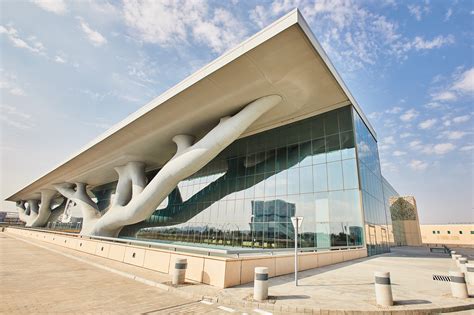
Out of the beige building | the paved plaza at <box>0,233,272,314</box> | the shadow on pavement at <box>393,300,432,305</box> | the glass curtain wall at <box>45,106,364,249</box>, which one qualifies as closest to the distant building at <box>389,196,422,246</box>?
the beige building

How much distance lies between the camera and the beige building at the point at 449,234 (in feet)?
177

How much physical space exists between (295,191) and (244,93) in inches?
343

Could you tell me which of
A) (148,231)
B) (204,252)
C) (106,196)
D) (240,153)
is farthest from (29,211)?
(204,252)

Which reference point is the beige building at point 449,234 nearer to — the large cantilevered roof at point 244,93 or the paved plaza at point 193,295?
the large cantilevered roof at point 244,93

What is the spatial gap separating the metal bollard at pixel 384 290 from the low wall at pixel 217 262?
3.68m

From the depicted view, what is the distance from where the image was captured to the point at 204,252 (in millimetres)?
9023

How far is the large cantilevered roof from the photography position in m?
12.6

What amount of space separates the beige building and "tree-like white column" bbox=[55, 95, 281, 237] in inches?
2445

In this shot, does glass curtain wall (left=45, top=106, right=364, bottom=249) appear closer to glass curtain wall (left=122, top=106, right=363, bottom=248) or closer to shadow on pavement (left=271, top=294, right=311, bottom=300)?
glass curtain wall (left=122, top=106, right=363, bottom=248)

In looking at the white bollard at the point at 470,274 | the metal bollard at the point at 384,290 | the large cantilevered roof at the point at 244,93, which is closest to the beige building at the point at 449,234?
the large cantilevered roof at the point at 244,93

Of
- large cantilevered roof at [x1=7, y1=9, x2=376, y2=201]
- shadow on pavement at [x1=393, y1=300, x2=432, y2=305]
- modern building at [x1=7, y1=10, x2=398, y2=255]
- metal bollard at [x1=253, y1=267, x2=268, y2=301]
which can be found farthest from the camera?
modern building at [x1=7, y1=10, x2=398, y2=255]

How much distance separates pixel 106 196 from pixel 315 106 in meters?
37.0

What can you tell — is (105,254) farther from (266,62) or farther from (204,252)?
(266,62)

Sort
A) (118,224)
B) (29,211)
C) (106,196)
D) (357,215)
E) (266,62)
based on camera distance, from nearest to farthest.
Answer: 1. (266,62)
2. (357,215)
3. (118,224)
4. (106,196)
5. (29,211)
